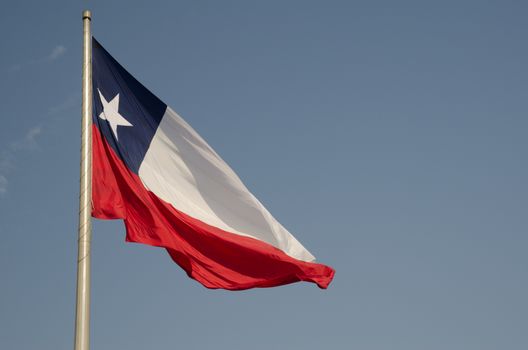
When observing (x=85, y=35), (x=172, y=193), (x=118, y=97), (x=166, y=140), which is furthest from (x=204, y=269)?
(x=85, y=35)

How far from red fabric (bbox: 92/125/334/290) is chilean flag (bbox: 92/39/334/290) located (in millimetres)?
19

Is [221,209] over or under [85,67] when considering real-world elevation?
under

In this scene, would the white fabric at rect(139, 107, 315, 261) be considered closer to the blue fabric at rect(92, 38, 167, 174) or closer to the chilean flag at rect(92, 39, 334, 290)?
the chilean flag at rect(92, 39, 334, 290)

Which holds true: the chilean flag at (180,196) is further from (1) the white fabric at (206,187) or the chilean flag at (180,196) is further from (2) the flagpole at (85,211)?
(2) the flagpole at (85,211)

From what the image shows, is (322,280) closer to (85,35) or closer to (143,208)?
(143,208)

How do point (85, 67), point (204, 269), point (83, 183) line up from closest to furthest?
point (83, 183)
point (85, 67)
point (204, 269)

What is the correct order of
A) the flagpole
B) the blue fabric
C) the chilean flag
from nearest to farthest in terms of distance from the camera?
1. the flagpole
2. the chilean flag
3. the blue fabric

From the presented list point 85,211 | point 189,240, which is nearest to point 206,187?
point 189,240

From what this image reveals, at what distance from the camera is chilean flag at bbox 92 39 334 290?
13.6m

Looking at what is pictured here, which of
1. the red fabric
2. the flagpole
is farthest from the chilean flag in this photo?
the flagpole

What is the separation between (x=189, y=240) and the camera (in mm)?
14250

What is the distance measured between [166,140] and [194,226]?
185 cm

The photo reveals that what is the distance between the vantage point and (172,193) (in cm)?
1438

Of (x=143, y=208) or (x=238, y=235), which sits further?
(x=238, y=235)
